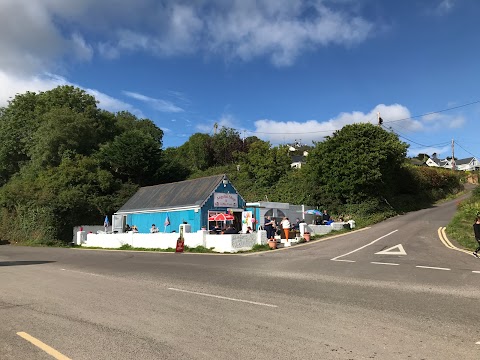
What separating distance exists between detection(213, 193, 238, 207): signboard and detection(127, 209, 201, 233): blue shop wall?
1.82 m

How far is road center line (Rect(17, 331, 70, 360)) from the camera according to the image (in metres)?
4.95

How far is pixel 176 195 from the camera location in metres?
32.5

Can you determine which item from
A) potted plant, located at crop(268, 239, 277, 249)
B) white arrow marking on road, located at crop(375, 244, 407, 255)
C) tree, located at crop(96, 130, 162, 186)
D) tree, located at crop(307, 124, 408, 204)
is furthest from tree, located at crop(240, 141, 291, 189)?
white arrow marking on road, located at crop(375, 244, 407, 255)

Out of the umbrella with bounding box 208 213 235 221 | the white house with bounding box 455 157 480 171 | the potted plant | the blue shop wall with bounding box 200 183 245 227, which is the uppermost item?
the white house with bounding box 455 157 480 171

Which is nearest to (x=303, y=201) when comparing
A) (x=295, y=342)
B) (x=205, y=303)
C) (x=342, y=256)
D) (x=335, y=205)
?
(x=335, y=205)

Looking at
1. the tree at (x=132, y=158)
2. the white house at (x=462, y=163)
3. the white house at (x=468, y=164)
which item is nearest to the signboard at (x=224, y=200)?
the tree at (x=132, y=158)

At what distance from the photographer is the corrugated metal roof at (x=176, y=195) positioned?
1183 inches

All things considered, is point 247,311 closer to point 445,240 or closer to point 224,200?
point 445,240

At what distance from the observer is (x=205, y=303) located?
810 centimetres

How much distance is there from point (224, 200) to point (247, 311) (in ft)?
75.2

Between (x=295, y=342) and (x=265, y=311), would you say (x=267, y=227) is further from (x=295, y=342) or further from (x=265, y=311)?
(x=295, y=342)

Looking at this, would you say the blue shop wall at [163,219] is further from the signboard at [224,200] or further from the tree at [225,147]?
the tree at [225,147]

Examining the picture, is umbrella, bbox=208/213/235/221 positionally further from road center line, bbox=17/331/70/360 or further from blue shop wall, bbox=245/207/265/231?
road center line, bbox=17/331/70/360

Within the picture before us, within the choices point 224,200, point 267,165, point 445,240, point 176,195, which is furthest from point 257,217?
point 267,165
